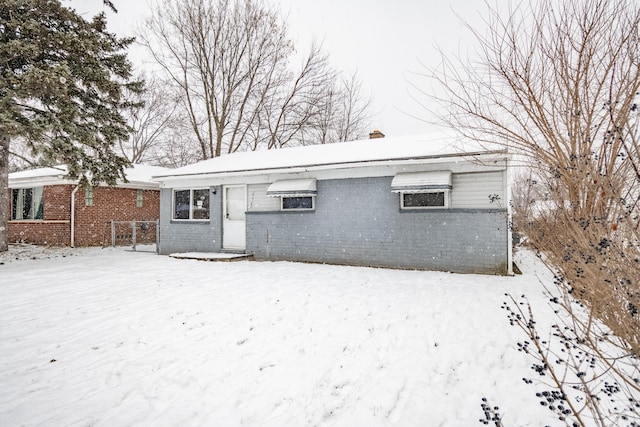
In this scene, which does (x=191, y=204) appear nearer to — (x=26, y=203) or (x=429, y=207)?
(x=429, y=207)

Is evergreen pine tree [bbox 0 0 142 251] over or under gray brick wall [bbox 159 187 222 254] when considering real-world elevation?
over

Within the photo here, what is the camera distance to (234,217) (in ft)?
36.8

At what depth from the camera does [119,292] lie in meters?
6.32

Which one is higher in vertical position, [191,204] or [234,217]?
[191,204]

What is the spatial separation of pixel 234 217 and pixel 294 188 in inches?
108

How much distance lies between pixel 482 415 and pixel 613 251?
1.77 meters

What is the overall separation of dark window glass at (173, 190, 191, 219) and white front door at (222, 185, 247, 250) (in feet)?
5.46

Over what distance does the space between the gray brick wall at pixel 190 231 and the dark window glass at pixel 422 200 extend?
6104 millimetres

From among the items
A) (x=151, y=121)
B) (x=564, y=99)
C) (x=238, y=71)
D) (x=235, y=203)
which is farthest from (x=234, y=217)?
(x=151, y=121)

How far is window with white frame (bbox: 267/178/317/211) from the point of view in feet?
31.5

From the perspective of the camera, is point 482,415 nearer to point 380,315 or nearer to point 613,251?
point 613,251

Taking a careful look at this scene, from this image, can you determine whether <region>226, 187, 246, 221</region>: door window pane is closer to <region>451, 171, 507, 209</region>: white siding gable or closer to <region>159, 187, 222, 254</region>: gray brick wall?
<region>159, 187, 222, 254</region>: gray brick wall

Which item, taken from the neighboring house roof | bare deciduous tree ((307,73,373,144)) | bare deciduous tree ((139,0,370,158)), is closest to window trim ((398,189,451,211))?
the neighboring house roof

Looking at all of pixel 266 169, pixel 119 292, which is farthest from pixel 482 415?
pixel 266 169
